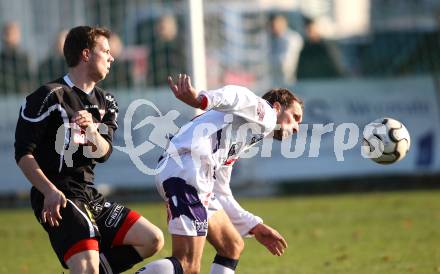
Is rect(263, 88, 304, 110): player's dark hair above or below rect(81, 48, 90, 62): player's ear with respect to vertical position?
below

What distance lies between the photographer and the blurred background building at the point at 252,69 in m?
15.2

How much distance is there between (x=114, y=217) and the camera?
6.43 metres

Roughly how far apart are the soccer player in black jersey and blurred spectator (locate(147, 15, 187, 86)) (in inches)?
356

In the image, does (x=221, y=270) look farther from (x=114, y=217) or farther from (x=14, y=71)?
(x=14, y=71)

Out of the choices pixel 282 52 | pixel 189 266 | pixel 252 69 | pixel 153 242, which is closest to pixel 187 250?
pixel 189 266

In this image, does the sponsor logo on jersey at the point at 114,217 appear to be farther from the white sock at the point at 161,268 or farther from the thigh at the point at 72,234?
the white sock at the point at 161,268

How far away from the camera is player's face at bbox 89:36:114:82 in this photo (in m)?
6.27

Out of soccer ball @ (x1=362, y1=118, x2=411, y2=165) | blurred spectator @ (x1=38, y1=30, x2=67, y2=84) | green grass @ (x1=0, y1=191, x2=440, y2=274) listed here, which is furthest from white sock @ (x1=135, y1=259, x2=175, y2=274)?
blurred spectator @ (x1=38, y1=30, x2=67, y2=84)

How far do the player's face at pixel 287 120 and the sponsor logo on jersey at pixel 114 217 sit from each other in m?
1.16

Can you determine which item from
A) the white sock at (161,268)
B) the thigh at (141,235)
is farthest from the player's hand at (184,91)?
the thigh at (141,235)

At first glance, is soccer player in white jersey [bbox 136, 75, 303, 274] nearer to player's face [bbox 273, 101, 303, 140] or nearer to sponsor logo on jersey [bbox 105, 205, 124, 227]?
player's face [bbox 273, 101, 303, 140]

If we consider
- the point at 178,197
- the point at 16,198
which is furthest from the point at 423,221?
the point at 16,198

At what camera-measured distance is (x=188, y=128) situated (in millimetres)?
6348

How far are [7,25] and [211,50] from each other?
127 inches
